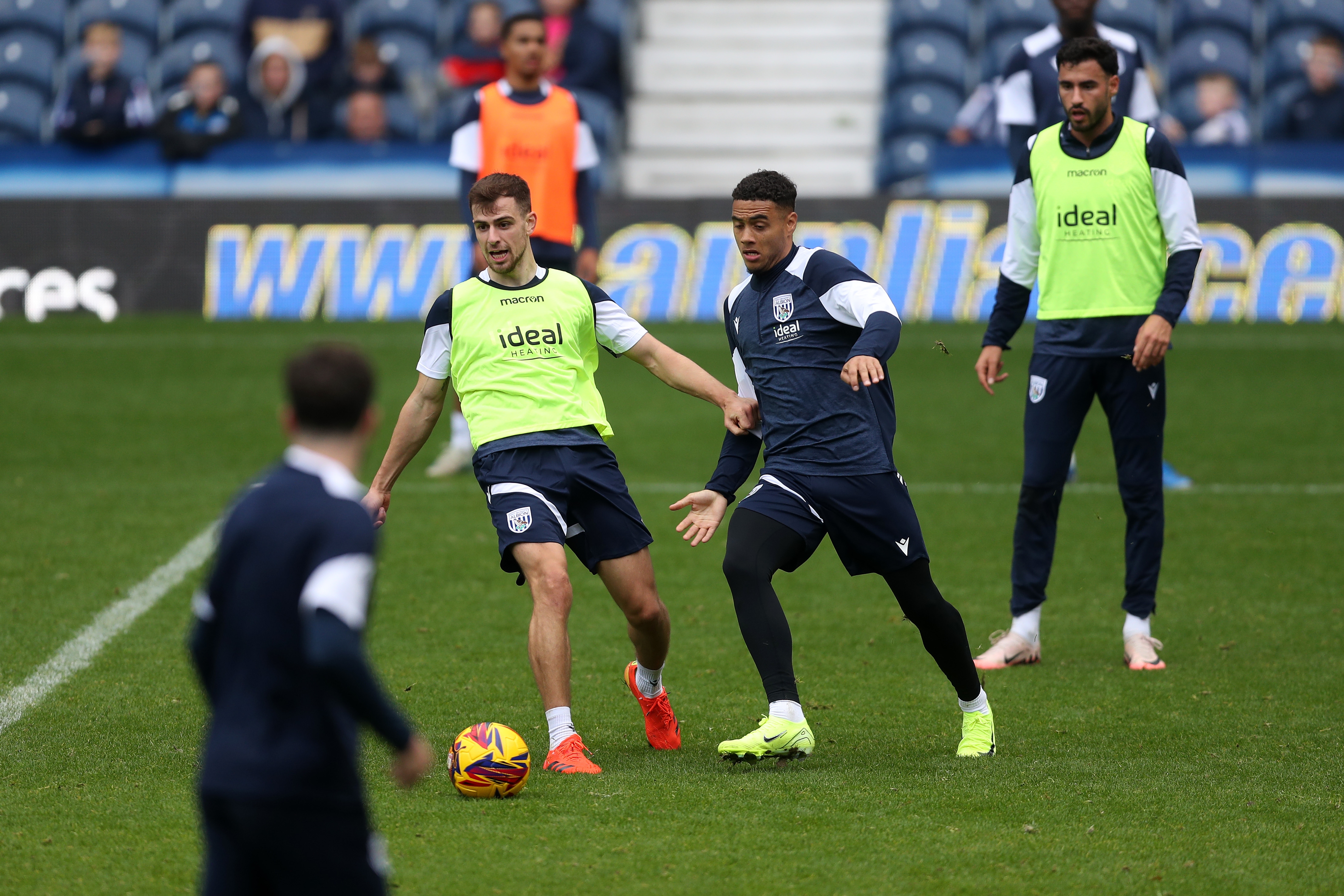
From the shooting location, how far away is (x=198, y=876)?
426 cm

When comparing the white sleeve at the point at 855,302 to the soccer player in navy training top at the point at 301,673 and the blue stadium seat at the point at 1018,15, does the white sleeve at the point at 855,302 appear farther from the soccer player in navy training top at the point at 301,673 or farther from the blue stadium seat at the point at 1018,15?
the blue stadium seat at the point at 1018,15

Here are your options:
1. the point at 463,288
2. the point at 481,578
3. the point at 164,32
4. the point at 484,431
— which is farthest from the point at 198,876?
the point at 164,32

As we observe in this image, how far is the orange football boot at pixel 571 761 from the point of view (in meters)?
5.20

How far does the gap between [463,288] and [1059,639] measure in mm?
3173

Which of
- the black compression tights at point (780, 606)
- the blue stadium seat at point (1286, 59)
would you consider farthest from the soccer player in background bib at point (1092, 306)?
the blue stadium seat at point (1286, 59)

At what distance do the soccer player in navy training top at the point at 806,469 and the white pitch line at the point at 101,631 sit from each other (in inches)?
101

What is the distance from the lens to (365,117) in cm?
1897

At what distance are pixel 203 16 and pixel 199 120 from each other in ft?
14.5

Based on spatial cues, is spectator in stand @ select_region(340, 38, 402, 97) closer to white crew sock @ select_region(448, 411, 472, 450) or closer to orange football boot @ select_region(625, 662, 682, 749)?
white crew sock @ select_region(448, 411, 472, 450)

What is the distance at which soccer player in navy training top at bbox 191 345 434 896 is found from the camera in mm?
3031

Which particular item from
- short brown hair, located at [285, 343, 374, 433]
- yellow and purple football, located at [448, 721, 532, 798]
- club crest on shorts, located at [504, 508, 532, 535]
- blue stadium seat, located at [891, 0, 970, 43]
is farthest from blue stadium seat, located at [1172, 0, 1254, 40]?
short brown hair, located at [285, 343, 374, 433]

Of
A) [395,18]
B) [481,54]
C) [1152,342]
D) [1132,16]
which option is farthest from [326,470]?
[1132,16]

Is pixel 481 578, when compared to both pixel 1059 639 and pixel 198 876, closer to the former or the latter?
pixel 1059 639

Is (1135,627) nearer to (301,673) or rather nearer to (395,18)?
(301,673)
